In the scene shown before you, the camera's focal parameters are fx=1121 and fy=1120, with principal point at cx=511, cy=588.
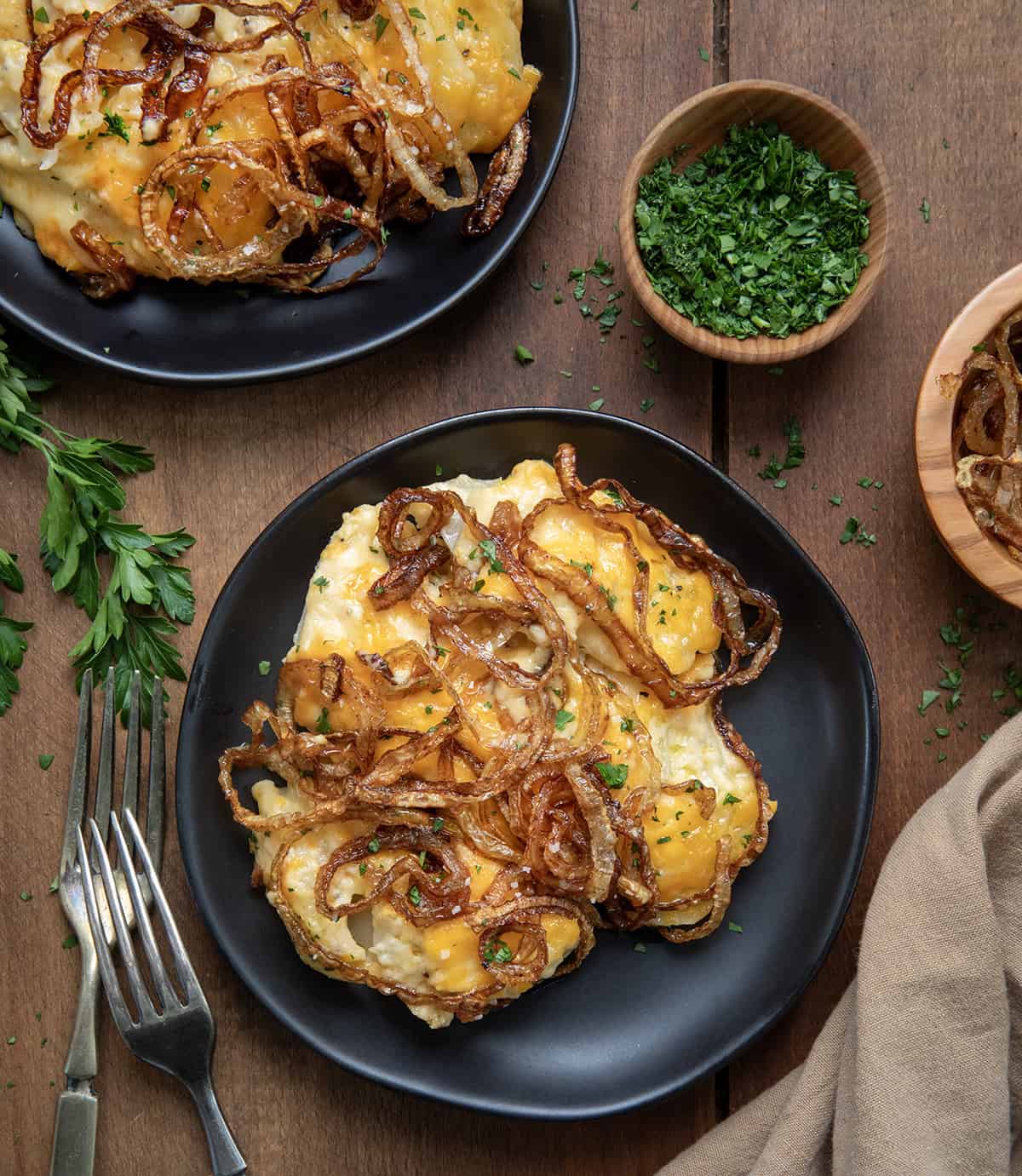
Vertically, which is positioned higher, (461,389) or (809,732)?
(461,389)

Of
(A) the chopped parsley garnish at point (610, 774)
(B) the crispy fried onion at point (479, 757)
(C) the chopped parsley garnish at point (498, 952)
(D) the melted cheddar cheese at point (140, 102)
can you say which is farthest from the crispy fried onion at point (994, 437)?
(C) the chopped parsley garnish at point (498, 952)

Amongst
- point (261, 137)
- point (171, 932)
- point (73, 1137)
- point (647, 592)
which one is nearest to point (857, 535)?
point (647, 592)

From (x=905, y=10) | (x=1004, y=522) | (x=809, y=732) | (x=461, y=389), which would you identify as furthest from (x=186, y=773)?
(x=905, y=10)

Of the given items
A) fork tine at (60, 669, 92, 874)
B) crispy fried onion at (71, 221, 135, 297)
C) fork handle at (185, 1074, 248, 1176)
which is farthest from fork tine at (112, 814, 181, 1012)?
crispy fried onion at (71, 221, 135, 297)

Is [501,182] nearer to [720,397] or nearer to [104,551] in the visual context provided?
[720,397]

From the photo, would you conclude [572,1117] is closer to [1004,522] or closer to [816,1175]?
[816,1175]

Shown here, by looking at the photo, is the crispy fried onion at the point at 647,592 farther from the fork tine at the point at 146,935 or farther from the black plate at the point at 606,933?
the fork tine at the point at 146,935
